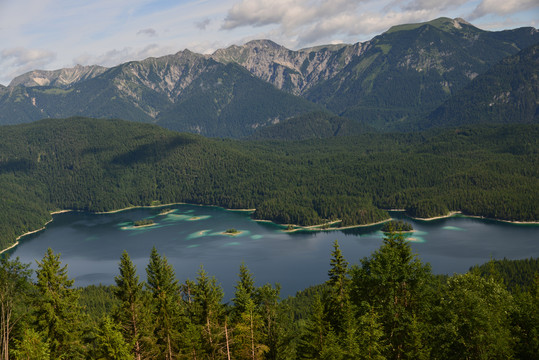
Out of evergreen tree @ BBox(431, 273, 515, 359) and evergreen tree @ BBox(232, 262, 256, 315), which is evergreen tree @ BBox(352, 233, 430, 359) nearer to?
evergreen tree @ BBox(431, 273, 515, 359)

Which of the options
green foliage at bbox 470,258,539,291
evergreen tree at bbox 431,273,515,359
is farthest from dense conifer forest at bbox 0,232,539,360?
green foliage at bbox 470,258,539,291

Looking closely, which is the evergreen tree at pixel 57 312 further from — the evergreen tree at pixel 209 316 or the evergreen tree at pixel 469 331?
A: the evergreen tree at pixel 469 331

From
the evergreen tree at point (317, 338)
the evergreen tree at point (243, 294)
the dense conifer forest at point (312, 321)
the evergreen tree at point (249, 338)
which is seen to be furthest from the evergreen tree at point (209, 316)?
the evergreen tree at point (317, 338)

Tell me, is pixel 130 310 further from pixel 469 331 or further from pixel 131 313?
pixel 469 331

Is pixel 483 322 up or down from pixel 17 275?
down

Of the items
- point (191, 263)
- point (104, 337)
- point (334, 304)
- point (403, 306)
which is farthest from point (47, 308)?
point (191, 263)

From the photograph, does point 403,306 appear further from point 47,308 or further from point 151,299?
point 47,308
